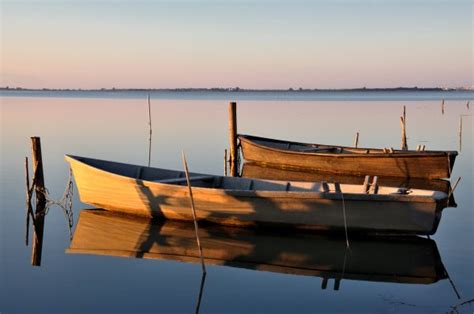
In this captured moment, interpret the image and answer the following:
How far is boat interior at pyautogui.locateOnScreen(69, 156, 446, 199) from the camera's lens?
1359 cm

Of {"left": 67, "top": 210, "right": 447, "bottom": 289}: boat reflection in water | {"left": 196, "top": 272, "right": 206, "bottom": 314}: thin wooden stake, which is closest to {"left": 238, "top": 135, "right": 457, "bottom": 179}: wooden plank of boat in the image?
{"left": 67, "top": 210, "right": 447, "bottom": 289}: boat reflection in water

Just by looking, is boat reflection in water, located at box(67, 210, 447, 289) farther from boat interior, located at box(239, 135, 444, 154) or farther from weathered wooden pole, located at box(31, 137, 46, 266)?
boat interior, located at box(239, 135, 444, 154)

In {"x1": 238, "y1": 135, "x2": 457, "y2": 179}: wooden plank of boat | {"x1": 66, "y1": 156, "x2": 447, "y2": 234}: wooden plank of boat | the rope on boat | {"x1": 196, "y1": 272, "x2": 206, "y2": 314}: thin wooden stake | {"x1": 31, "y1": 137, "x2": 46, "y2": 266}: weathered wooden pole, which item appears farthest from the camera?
{"x1": 238, "y1": 135, "x2": 457, "y2": 179}: wooden plank of boat

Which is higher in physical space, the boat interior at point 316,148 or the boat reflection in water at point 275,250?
the boat interior at point 316,148

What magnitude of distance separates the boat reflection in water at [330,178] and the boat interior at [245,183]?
5650mm

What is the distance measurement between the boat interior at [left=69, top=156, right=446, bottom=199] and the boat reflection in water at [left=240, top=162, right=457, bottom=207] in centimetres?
565

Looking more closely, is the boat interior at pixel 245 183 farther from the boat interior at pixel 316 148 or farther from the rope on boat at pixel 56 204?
the boat interior at pixel 316 148

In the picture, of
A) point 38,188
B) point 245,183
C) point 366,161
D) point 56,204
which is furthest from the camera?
point 366,161

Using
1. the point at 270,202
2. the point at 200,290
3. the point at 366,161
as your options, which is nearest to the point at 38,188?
the point at 270,202

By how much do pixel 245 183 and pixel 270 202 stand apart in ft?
5.66

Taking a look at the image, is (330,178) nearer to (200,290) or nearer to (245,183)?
(245,183)

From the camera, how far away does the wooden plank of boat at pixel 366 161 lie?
21469 mm

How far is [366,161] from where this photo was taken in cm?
→ 2209

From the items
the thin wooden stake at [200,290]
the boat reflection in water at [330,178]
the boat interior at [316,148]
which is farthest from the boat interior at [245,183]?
the boat interior at [316,148]
